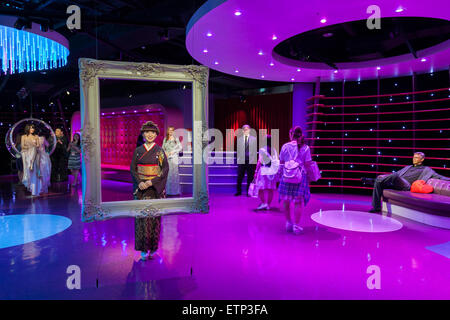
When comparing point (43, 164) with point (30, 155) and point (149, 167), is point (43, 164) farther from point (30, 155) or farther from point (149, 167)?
point (149, 167)

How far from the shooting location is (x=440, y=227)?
15.0 ft

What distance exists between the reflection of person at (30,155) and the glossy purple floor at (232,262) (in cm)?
295

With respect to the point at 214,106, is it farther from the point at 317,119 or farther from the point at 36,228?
the point at 36,228

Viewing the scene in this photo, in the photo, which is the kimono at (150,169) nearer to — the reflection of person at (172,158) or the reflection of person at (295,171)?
the reflection of person at (295,171)

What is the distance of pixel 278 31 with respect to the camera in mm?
4523

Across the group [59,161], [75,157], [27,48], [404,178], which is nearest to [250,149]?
[404,178]

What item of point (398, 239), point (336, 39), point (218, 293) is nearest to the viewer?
point (218, 293)

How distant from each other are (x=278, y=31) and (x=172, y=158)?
371 centimetres

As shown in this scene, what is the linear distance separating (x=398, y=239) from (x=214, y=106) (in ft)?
29.9

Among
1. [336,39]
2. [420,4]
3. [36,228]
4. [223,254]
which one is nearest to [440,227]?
[420,4]

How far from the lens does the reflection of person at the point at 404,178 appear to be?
17.9 feet

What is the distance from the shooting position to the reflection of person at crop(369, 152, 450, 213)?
5.44 m

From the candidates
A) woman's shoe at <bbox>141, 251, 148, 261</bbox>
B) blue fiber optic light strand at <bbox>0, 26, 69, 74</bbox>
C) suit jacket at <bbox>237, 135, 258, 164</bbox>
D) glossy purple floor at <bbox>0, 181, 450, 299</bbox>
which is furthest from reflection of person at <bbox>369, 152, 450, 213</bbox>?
blue fiber optic light strand at <bbox>0, 26, 69, 74</bbox>

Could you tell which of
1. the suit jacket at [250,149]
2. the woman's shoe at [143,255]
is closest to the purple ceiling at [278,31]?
the suit jacket at [250,149]
